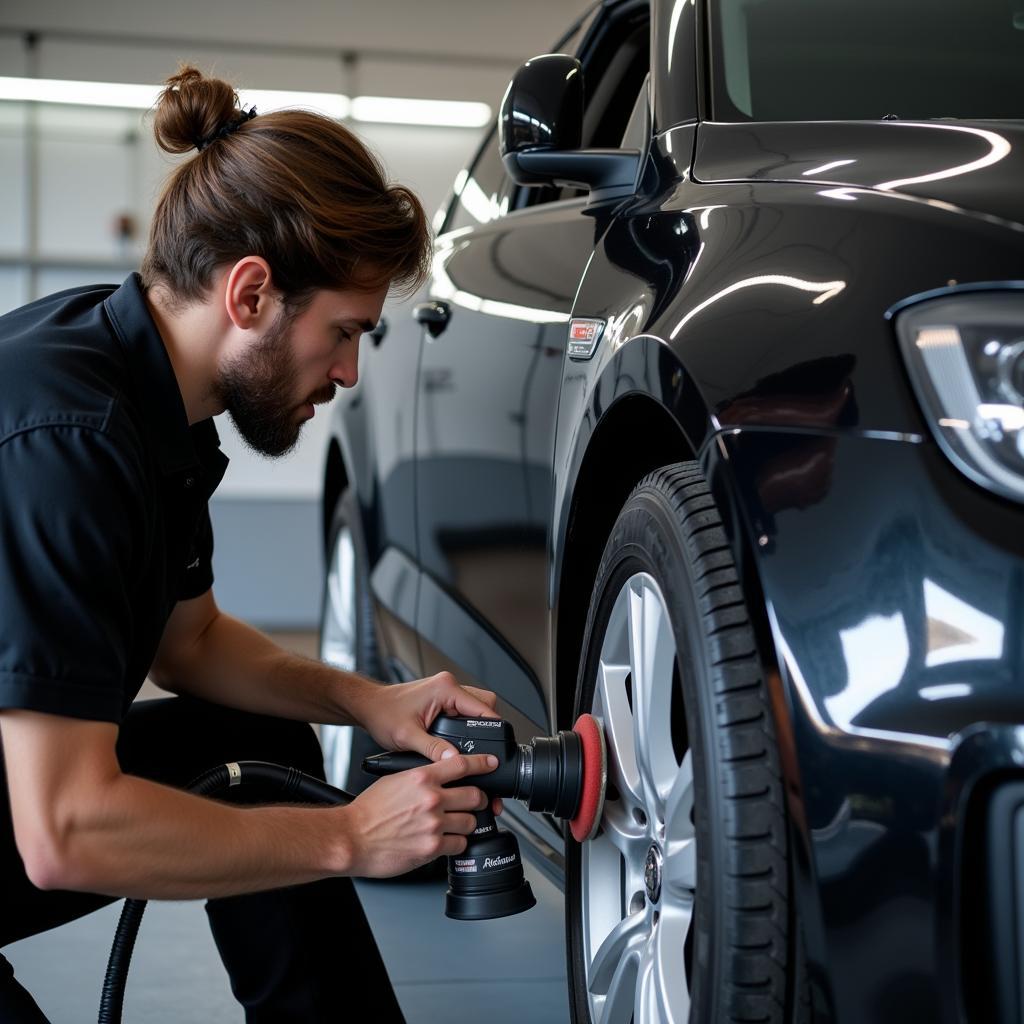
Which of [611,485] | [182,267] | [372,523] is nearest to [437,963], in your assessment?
[372,523]

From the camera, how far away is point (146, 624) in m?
1.45

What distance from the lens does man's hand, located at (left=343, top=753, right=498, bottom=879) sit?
1.32 meters

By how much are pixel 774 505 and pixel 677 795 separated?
1.08 feet

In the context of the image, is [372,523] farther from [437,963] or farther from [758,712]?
[758,712]

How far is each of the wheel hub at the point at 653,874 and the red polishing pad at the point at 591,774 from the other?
0.33 ft

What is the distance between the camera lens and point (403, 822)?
4.36ft

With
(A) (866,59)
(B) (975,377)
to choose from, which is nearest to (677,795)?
(B) (975,377)

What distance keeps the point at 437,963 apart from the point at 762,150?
1.35m

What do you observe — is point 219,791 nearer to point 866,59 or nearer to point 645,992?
point 645,992

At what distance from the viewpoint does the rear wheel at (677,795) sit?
3.42ft

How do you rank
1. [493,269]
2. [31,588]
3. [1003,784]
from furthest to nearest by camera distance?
[493,269] < [31,588] < [1003,784]

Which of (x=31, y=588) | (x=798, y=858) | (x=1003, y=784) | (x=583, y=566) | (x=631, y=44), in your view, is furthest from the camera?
(x=631, y=44)

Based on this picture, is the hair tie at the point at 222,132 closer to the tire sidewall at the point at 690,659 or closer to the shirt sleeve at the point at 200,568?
the shirt sleeve at the point at 200,568

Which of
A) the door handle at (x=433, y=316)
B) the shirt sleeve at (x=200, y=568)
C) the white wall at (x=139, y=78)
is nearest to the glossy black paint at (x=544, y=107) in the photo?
the door handle at (x=433, y=316)
